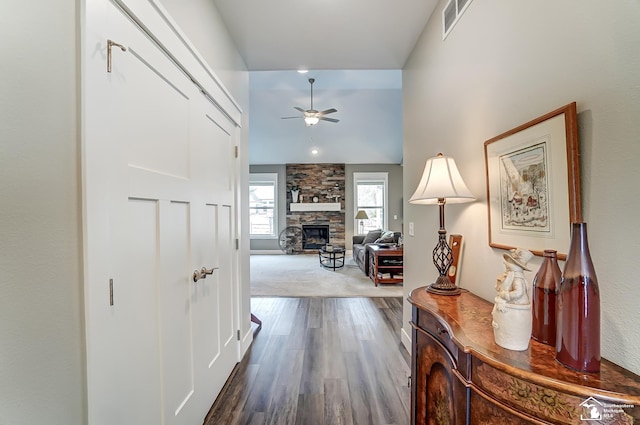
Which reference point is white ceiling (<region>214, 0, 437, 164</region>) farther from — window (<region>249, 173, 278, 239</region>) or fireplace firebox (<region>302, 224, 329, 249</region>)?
fireplace firebox (<region>302, 224, 329, 249</region>)

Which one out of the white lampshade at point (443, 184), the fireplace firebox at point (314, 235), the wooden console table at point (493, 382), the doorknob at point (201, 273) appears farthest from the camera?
the fireplace firebox at point (314, 235)

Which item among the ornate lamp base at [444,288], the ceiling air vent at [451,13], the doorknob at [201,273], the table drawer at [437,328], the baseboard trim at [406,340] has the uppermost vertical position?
the ceiling air vent at [451,13]

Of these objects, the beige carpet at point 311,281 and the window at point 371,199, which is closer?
the beige carpet at point 311,281

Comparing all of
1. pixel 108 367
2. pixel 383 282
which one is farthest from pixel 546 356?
pixel 383 282

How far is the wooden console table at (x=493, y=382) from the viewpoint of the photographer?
Result: 2.11 ft

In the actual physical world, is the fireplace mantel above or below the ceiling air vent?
below

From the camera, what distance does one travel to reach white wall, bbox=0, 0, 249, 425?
0.65 meters

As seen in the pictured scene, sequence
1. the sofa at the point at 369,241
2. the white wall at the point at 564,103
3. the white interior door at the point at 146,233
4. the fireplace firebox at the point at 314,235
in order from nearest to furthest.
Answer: the white wall at the point at 564,103, the white interior door at the point at 146,233, the sofa at the point at 369,241, the fireplace firebox at the point at 314,235

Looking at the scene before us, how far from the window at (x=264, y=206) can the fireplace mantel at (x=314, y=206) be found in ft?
2.18

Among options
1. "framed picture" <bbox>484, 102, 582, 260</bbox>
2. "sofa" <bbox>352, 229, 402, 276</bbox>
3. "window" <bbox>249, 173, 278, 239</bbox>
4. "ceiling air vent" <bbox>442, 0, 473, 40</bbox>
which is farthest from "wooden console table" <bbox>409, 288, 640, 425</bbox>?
"window" <bbox>249, 173, 278, 239</bbox>

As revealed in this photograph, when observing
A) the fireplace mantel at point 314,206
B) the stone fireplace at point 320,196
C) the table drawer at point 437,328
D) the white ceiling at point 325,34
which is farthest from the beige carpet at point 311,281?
the white ceiling at point 325,34

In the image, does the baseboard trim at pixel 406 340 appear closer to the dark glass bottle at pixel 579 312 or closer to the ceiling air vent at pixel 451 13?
the dark glass bottle at pixel 579 312

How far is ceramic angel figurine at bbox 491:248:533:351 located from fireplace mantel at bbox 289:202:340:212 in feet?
26.5

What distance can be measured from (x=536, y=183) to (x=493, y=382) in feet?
2.51
